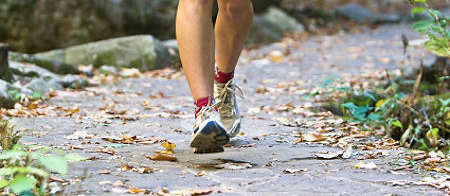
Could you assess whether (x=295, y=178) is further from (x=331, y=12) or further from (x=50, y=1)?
(x=331, y=12)

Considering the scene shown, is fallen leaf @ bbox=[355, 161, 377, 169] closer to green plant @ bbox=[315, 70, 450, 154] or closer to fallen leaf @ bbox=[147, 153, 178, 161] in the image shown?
fallen leaf @ bbox=[147, 153, 178, 161]

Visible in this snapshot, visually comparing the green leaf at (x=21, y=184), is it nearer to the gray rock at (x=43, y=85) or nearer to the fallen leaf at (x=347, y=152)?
the fallen leaf at (x=347, y=152)

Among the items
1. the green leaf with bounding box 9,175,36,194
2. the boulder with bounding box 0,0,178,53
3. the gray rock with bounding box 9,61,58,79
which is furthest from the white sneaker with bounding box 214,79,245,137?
the boulder with bounding box 0,0,178,53

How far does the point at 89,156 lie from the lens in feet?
8.41

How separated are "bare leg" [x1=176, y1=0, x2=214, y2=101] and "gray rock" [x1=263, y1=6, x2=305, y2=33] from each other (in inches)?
346

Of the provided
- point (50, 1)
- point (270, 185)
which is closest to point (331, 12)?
point (50, 1)

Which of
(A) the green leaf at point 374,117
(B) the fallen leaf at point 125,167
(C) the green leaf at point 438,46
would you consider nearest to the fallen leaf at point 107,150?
(B) the fallen leaf at point 125,167

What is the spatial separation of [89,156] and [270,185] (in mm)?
910

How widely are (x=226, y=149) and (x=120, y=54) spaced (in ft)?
14.8

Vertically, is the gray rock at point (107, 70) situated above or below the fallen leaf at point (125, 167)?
above

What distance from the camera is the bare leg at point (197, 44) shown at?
2490mm

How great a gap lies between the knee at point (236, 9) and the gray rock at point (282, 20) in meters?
8.44

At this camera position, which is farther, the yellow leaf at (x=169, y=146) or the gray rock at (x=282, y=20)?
the gray rock at (x=282, y=20)

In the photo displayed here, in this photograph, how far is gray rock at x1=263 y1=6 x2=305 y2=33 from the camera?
37.3 feet
